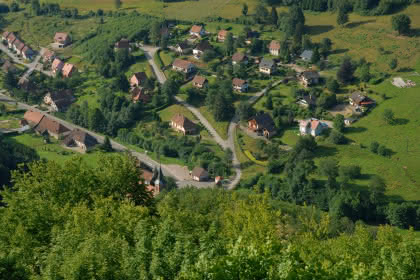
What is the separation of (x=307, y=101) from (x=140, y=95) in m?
29.9

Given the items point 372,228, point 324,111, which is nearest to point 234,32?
point 324,111

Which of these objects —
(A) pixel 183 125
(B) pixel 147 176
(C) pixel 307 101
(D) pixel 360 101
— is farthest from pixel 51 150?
(D) pixel 360 101

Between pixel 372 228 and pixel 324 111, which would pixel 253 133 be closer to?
pixel 324 111

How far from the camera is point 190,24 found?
4776 inches

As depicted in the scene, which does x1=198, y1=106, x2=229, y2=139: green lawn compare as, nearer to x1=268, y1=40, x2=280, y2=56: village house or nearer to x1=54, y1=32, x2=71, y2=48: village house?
x1=268, y1=40, x2=280, y2=56: village house

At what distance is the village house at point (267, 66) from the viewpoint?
3853 inches

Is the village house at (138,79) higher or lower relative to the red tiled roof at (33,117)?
higher

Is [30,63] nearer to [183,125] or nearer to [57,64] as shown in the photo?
[57,64]

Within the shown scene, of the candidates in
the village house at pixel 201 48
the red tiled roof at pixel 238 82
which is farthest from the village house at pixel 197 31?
the red tiled roof at pixel 238 82

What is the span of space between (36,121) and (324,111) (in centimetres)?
4930

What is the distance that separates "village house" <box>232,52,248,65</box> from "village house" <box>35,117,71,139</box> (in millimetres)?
34175

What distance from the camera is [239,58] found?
101m

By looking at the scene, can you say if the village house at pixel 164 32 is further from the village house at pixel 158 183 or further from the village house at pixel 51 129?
the village house at pixel 158 183

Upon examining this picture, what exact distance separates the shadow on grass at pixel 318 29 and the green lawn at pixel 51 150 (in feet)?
176
